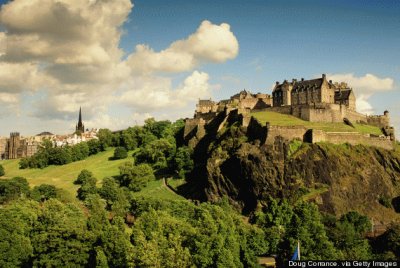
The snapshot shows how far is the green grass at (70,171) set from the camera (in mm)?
129750

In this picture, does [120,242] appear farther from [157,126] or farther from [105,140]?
[105,140]

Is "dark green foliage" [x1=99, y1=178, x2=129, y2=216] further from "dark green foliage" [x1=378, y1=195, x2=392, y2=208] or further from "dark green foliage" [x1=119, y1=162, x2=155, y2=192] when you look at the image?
"dark green foliage" [x1=378, y1=195, x2=392, y2=208]

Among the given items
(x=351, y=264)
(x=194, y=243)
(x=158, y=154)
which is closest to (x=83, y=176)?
(x=158, y=154)

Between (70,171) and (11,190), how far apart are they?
26580mm

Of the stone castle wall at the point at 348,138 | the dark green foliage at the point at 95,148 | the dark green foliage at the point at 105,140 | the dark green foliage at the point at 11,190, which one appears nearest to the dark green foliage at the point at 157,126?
the dark green foliage at the point at 105,140

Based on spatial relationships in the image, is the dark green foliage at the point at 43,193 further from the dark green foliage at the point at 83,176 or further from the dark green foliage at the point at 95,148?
the dark green foliage at the point at 95,148

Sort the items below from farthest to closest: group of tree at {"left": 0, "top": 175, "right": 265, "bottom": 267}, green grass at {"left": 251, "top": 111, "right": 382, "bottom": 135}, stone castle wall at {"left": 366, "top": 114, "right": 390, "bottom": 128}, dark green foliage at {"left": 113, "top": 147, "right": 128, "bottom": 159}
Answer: dark green foliage at {"left": 113, "top": 147, "right": 128, "bottom": 159} → stone castle wall at {"left": 366, "top": 114, "right": 390, "bottom": 128} → green grass at {"left": 251, "top": 111, "right": 382, "bottom": 135} → group of tree at {"left": 0, "top": 175, "right": 265, "bottom": 267}

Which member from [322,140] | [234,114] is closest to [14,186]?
[234,114]

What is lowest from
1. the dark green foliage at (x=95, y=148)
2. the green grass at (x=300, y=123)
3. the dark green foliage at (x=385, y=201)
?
the dark green foliage at (x=385, y=201)

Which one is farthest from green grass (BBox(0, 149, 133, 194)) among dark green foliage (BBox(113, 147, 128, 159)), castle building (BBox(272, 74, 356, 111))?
castle building (BBox(272, 74, 356, 111))

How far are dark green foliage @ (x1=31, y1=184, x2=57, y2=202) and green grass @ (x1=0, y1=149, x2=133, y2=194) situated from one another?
812 cm

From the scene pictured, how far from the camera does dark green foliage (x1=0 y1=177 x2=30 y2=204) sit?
115 metres

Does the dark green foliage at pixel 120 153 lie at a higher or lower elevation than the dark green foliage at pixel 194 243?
higher

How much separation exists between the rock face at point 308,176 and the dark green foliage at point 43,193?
3469 centimetres
